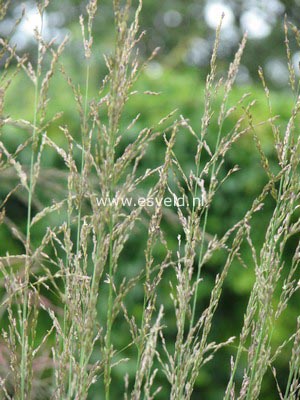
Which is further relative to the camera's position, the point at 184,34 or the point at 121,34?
the point at 184,34

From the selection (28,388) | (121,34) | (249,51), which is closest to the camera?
(121,34)

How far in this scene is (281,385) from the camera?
379 cm

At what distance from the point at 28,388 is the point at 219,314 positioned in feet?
7.53

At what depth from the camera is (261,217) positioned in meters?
3.59

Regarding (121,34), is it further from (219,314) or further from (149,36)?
(149,36)

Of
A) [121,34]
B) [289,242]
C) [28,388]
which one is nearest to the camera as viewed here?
[121,34]

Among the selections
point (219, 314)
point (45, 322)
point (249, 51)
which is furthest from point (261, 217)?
point (249, 51)

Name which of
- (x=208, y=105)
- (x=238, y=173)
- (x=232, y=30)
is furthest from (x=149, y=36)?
(x=208, y=105)

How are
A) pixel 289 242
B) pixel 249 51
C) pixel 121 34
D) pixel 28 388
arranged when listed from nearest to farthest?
pixel 121 34 → pixel 28 388 → pixel 289 242 → pixel 249 51

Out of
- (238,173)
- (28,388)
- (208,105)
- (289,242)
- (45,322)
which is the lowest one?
(45,322)

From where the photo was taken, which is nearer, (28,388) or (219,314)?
(28,388)

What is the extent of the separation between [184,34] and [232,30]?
98 cm

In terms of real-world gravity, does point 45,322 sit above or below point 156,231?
below

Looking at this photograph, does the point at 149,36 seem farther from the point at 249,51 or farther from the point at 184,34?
the point at 249,51
